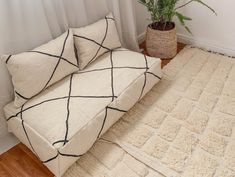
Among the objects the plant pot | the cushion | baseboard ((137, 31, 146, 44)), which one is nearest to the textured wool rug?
the cushion

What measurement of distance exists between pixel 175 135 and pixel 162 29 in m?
1.16

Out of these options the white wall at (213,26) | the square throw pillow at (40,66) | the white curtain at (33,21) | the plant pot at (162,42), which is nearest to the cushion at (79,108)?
the square throw pillow at (40,66)

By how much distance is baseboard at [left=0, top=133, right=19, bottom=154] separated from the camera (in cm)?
169

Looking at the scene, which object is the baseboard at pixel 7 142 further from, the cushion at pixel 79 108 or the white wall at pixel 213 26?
the white wall at pixel 213 26

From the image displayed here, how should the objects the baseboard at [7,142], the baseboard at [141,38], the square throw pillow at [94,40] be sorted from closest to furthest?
the baseboard at [7,142], the square throw pillow at [94,40], the baseboard at [141,38]

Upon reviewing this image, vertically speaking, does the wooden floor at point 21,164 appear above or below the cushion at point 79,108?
below

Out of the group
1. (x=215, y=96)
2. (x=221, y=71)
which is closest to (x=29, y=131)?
(x=215, y=96)

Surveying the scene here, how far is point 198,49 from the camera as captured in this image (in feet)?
8.48

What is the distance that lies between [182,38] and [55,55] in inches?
62.5

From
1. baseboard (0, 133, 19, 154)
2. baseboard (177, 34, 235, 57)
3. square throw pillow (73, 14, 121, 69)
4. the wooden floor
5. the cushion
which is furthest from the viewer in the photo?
baseboard (177, 34, 235, 57)

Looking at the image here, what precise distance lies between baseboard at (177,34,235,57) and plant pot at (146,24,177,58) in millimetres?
313

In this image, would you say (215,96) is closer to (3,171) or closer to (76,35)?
(76,35)

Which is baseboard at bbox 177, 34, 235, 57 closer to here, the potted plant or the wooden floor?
the potted plant

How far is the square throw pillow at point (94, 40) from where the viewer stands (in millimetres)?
1873
